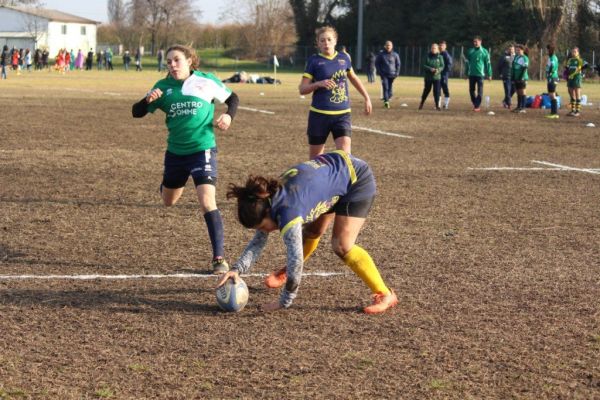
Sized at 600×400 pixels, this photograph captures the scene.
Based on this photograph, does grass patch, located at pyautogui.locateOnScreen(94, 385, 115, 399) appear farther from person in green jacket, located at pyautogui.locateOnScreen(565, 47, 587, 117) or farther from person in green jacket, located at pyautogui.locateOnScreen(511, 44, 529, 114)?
person in green jacket, located at pyautogui.locateOnScreen(511, 44, 529, 114)

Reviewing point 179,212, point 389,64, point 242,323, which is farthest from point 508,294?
point 389,64

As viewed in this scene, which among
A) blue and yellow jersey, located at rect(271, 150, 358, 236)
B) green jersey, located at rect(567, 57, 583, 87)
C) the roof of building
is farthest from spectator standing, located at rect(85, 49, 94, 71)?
blue and yellow jersey, located at rect(271, 150, 358, 236)

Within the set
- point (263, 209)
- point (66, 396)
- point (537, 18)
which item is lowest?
point (66, 396)

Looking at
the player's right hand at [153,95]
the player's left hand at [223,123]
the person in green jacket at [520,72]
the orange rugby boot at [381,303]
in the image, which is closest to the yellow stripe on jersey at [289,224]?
the orange rugby boot at [381,303]

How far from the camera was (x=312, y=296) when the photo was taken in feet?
24.0

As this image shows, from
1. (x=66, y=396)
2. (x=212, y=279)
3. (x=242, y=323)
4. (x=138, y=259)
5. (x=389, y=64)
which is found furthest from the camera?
(x=389, y=64)

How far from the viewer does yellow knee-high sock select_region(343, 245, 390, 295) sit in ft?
22.5

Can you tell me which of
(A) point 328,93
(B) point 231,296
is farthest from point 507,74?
(B) point 231,296

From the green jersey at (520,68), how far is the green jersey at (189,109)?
73.3 feet

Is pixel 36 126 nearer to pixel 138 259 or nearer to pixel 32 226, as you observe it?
pixel 32 226

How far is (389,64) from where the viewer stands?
32188mm

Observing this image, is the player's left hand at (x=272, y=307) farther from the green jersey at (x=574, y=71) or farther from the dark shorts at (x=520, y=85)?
the dark shorts at (x=520, y=85)

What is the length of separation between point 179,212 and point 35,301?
13.4ft

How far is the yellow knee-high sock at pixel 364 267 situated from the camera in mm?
6859
